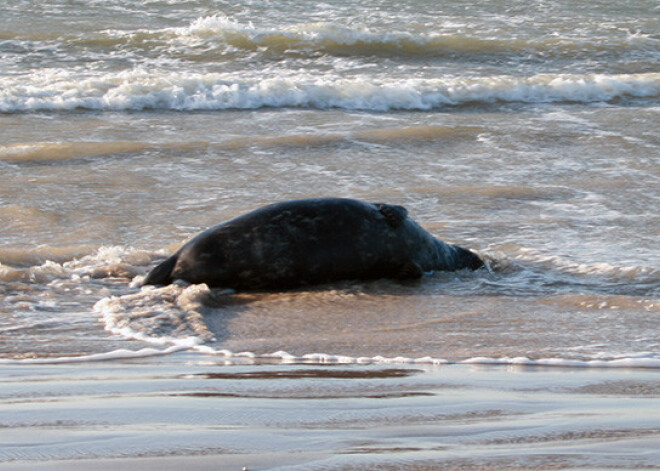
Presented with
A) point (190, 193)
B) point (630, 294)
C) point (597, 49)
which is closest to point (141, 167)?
point (190, 193)

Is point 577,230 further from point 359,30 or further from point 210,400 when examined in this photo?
point 359,30

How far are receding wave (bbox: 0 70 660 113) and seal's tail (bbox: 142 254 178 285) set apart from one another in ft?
23.3

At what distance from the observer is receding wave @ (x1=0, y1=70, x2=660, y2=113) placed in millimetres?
13000

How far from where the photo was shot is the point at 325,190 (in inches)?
342

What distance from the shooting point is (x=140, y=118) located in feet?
40.4

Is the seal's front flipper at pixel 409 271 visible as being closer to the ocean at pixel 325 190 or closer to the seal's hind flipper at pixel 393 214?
the ocean at pixel 325 190

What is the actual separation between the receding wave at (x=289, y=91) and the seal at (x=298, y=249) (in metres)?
7.10

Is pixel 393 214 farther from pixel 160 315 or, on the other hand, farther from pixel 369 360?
pixel 369 360

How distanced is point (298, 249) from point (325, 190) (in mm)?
2679

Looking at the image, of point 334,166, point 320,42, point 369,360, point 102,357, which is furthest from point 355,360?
point 320,42

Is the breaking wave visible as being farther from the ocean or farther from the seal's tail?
the seal's tail

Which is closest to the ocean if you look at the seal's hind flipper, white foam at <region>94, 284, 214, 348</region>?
white foam at <region>94, 284, 214, 348</region>

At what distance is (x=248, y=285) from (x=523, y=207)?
121 inches

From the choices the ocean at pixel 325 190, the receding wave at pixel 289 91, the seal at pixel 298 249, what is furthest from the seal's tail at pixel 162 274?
the receding wave at pixel 289 91
